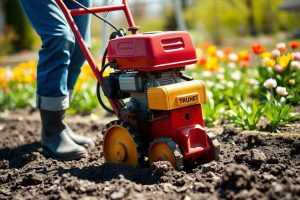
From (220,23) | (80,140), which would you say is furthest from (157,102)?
(220,23)

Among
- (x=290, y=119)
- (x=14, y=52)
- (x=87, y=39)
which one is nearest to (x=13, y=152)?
(x=87, y=39)

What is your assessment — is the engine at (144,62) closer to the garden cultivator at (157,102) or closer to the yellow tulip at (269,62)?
the garden cultivator at (157,102)

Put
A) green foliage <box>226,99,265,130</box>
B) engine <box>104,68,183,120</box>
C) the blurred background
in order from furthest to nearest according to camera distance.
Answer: the blurred background, green foliage <box>226,99,265,130</box>, engine <box>104,68,183,120</box>

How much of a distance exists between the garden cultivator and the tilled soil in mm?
130

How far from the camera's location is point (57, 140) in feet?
12.4

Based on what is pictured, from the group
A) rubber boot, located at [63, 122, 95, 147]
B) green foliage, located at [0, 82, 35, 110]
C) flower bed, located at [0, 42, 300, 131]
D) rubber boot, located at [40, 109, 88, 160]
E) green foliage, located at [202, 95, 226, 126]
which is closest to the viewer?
rubber boot, located at [40, 109, 88, 160]

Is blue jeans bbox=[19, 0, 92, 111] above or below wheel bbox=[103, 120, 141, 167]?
above

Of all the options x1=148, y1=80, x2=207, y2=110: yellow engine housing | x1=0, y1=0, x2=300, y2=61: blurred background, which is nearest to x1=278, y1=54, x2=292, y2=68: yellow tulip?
x1=148, y1=80, x2=207, y2=110: yellow engine housing

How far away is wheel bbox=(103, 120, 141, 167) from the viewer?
9.93 ft

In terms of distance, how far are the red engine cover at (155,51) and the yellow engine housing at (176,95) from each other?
0.12 metres

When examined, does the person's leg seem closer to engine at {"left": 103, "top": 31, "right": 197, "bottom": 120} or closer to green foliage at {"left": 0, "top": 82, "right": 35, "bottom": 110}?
engine at {"left": 103, "top": 31, "right": 197, "bottom": 120}

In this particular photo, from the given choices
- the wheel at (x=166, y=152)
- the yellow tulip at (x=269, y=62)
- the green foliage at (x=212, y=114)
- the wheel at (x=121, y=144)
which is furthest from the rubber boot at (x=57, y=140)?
the yellow tulip at (x=269, y=62)

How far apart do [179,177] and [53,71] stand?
1309mm

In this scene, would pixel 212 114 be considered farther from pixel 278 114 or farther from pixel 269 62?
pixel 269 62
